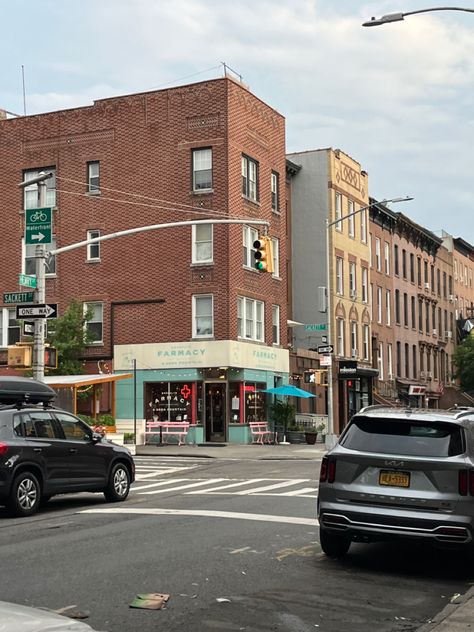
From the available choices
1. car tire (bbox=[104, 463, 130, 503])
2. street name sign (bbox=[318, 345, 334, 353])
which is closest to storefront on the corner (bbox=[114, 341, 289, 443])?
street name sign (bbox=[318, 345, 334, 353])

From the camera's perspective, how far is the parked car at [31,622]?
3.47 m

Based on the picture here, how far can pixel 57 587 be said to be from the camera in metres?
8.13

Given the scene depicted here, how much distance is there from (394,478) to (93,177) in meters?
34.8

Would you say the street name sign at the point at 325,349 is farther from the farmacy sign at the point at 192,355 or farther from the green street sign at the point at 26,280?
the green street sign at the point at 26,280

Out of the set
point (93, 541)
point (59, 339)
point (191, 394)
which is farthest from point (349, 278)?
point (93, 541)

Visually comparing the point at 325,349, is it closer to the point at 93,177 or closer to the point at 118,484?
the point at 93,177

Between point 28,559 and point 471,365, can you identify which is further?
point 471,365

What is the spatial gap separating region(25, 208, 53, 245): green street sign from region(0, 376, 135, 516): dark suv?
18.9ft

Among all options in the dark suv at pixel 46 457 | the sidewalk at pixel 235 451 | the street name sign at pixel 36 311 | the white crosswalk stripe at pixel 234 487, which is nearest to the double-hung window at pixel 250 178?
the sidewalk at pixel 235 451

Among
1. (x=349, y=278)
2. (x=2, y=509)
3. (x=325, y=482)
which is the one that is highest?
(x=349, y=278)

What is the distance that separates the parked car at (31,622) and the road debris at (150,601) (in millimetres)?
3775

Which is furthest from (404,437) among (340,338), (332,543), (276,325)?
(340,338)

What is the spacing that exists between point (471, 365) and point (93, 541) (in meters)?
57.4

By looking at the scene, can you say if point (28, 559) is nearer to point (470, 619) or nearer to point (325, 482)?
point (325, 482)
